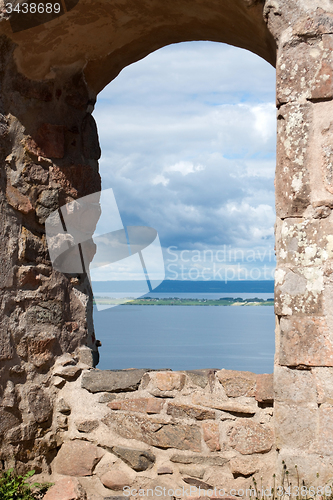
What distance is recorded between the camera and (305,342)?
2.03 meters

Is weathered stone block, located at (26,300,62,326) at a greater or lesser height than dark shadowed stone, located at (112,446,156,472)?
greater

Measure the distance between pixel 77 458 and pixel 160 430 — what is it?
1.70ft

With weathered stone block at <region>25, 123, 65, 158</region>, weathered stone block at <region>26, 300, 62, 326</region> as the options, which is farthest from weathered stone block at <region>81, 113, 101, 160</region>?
weathered stone block at <region>26, 300, 62, 326</region>

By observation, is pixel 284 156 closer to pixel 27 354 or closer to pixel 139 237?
pixel 139 237

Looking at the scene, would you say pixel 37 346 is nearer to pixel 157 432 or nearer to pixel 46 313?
pixel 46 313

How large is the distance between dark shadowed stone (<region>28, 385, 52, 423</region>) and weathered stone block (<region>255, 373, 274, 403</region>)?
120 cm

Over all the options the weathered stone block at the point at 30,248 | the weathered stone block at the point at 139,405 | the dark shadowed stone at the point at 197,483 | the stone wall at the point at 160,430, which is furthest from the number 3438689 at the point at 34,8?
the dark shadowed stone at the point at 197,483

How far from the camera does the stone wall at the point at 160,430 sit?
242 cm

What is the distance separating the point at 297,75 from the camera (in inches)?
82.7

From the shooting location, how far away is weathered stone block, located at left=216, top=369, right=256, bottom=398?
247 centimetres

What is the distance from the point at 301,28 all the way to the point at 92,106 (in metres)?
1.53

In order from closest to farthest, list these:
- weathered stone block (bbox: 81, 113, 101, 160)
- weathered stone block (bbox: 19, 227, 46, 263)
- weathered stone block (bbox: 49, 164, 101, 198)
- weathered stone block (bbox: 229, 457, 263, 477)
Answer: weathered stone block (bbox: 229, 457, 263, 477), weathered stone block (bbox: 19, 227, 46, 263), weathered stone block (bbox: 49, 164, 101, 198), weathered stone block (bbox: 81, 113, 101, 160)

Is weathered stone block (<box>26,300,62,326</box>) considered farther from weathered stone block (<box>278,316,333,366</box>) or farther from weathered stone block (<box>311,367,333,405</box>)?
weathered stone block (<box>311,367,333,405</box>)

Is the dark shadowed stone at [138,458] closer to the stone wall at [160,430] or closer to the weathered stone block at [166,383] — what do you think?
the stone wall at [160,430]
